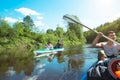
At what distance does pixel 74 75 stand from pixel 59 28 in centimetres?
6705

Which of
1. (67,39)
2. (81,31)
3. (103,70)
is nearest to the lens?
(103,70)

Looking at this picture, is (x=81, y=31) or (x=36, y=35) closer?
(x=36, y=35)

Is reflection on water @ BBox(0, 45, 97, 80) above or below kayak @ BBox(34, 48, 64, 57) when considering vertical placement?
below

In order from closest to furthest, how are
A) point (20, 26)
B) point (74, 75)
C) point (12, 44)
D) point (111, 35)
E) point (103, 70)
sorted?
point (103, 70) < point (111, 35) < point (74, 75) < point (12, 44) < point (20, 26)

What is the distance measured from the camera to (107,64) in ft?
20.7

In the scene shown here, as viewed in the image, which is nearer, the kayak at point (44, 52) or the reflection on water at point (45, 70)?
the reflection on water at point (45, 70)

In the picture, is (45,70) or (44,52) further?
(44,52)

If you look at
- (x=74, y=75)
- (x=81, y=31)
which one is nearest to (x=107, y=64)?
(x=74, y=75)

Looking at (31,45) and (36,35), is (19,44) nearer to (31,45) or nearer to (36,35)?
(31,45)

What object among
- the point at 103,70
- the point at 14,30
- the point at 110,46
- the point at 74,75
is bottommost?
the point at 74,75

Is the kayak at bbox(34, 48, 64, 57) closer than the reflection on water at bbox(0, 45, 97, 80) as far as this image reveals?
No

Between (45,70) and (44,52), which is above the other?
(44,52)

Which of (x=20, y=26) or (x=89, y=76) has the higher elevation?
(x=20, y=26)

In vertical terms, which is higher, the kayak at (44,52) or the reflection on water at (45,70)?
the kayak at (44,52)
